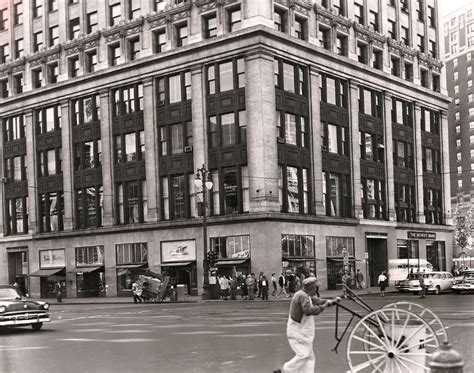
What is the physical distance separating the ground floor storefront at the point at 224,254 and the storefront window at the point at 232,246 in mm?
70

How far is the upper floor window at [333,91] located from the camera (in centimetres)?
5422

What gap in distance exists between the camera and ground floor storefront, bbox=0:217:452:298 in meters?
48.2

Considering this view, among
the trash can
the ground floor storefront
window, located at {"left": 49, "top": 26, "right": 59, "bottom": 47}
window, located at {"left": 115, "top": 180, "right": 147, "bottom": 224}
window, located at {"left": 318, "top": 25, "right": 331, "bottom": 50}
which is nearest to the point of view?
the trash can

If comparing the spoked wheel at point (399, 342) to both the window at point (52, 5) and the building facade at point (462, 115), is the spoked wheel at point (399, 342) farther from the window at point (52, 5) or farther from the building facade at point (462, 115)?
the building facade at point (462, 115)

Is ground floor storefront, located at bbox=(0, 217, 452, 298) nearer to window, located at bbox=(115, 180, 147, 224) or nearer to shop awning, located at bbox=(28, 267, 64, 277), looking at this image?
shop awning, located at bbox=(28, 267, 64, 277)

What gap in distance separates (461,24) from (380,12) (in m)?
95.6

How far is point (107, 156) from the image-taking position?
56969 millimetres

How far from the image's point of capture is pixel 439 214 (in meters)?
67.6

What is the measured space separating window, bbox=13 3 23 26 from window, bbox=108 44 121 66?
13.5 metres

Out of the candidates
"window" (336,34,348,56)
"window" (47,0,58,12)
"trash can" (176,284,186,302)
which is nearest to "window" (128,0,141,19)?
"window" (47,0,58,12)

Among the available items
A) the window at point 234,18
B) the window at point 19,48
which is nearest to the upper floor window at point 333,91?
the window at point 234,18

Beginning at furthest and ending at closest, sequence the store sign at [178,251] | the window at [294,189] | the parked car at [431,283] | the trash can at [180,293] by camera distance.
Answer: the store sign at [178,251] < the window at [294,189] < the parked car at [431,283] < the trash can at [180,293]

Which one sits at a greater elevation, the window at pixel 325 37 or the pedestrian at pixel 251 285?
the window at pixel 325 37

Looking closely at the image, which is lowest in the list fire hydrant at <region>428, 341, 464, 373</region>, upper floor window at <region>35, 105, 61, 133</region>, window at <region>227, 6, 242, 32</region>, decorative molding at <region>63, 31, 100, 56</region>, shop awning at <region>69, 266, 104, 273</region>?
shop awning at <region>69, 266, 104, 273</region>
